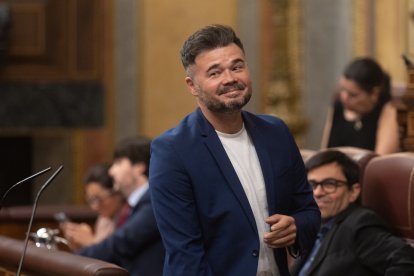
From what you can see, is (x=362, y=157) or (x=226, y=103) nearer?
(x=226, y=103)

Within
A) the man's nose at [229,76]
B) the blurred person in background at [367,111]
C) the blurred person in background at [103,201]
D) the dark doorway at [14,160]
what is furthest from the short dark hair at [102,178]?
the dark doorway at [14,160]

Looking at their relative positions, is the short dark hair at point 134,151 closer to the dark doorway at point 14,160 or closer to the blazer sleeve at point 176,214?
the blazer sleeve at point 176,214

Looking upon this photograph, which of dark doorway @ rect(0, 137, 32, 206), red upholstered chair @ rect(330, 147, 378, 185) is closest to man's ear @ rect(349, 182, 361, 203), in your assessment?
→ red upholstered chair @ rect(330, 147, 378, 185)

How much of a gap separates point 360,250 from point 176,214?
3.38ft

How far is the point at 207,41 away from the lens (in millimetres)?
3021

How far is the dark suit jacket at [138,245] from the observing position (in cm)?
485

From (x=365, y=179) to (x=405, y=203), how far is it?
277 mm

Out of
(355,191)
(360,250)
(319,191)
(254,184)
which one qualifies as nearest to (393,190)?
(355,191)

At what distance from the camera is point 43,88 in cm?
859

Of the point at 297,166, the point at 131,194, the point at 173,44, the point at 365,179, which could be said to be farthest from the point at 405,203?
the point at 173,44

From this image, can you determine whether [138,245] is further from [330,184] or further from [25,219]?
[25,219]

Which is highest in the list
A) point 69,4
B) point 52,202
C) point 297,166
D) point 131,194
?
point 69,4

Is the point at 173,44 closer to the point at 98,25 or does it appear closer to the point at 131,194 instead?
the point at 98,25

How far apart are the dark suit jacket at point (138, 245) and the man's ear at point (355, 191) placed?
109 centimetres
